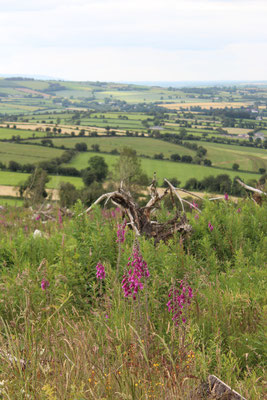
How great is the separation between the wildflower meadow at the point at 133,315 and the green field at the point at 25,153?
73554 mm

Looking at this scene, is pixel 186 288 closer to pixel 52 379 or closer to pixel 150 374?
pixel 150 374

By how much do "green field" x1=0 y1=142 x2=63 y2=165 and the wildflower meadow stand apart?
73.6 meters

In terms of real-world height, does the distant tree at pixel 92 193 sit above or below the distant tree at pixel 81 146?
below

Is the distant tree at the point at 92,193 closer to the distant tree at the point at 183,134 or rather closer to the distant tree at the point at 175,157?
the distant tree at the point at 175,157

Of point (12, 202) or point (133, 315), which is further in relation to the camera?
point (12, 202)

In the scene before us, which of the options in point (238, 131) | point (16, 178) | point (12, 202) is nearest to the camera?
point (12, 202)

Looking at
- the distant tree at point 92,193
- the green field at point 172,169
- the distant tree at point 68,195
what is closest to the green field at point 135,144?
the green field at point 172,169

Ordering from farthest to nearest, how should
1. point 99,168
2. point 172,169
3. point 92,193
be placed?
1. point 172,169
2. point 99,168
3. point 92,193

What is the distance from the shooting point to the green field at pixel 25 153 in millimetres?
80688

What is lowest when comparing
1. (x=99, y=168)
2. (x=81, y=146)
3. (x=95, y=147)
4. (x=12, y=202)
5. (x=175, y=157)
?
(x=99, y=168)

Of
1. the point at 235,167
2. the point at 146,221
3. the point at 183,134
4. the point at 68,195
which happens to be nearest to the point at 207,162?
the point at 235,167

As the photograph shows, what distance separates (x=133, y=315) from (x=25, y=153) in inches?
3504

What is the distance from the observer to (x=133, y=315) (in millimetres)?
3824

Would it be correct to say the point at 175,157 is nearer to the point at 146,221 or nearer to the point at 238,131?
the point at 238,131
